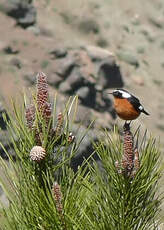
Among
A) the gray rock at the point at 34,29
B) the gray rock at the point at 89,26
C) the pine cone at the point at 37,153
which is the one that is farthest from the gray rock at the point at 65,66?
the pine cone at the point at 37,153

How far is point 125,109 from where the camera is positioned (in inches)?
204

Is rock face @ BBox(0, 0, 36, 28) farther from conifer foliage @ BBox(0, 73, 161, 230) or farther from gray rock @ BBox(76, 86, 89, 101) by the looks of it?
conifer foliage @ BBox(0, 73, 161, 230)

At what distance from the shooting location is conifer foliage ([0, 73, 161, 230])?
4.27 m

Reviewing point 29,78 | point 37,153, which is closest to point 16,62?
point 29,78

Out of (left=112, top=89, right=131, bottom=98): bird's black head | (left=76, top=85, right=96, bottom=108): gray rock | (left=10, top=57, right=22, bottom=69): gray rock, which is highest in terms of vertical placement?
(left=112, top=89, right=131, bottom=98): bird's black head

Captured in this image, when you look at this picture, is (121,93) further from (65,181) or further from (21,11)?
(21,11)

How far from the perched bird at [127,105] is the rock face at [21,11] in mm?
54660

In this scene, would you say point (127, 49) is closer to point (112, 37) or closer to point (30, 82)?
point (112, 37)

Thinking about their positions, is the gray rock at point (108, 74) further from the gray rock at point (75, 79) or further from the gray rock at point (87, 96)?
the gray rock at point (75, 79)

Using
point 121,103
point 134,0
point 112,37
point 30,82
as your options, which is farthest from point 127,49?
point 121,103

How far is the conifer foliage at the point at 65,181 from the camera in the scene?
14.0ft

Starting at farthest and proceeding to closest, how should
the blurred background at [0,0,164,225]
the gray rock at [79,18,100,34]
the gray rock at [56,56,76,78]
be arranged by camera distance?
the gray rock at [79,18,100,34] < the gray rock at [56,56,76,78] < the blurred background at [0,0,164,225]

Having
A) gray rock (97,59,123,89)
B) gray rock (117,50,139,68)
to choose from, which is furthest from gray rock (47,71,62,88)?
gray rock (117,50,139,68)

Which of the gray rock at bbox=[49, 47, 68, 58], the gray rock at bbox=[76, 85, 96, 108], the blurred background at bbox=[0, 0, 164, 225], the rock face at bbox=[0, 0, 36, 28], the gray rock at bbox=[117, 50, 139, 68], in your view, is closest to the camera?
the blurred background at bbox=[0, 0, 164, 225]
